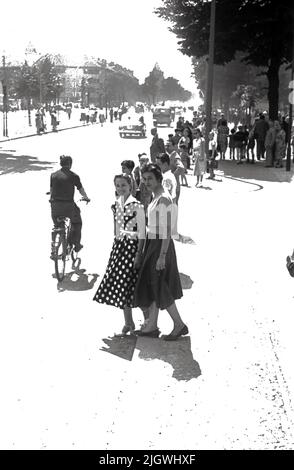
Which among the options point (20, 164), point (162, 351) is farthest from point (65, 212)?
point (20, 164)

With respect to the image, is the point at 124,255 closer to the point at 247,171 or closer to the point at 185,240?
the point at 185,240

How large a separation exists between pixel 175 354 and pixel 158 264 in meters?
0.85

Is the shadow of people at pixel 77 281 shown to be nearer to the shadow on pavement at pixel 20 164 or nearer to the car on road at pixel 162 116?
the shadow on pavement at pixel 20 164

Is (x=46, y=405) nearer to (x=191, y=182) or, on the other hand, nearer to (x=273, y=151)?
(x=191, y=182)

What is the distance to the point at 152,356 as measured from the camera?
6.63m

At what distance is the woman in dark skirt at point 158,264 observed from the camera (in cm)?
666

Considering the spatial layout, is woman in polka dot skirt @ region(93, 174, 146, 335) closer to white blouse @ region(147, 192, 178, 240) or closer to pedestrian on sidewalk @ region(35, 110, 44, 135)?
white blouse @ region(147, 192, 178, 240)

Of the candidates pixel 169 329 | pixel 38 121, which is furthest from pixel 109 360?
pixel 38 121

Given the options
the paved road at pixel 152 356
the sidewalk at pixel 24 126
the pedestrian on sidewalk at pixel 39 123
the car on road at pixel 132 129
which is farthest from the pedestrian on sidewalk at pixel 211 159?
the pedestrian on sidewalk at pixel 39 123

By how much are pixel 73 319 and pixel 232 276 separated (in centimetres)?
284

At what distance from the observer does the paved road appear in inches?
199

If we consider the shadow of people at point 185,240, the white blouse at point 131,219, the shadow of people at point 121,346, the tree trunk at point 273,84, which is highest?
the tree trunk at point 273,84

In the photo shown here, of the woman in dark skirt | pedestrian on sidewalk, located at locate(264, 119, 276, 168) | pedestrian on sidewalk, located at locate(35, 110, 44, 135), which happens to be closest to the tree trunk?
pedestrian on sidewalk, located at locate(264, 119, 276, 168)

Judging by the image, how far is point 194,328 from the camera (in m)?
7.46
